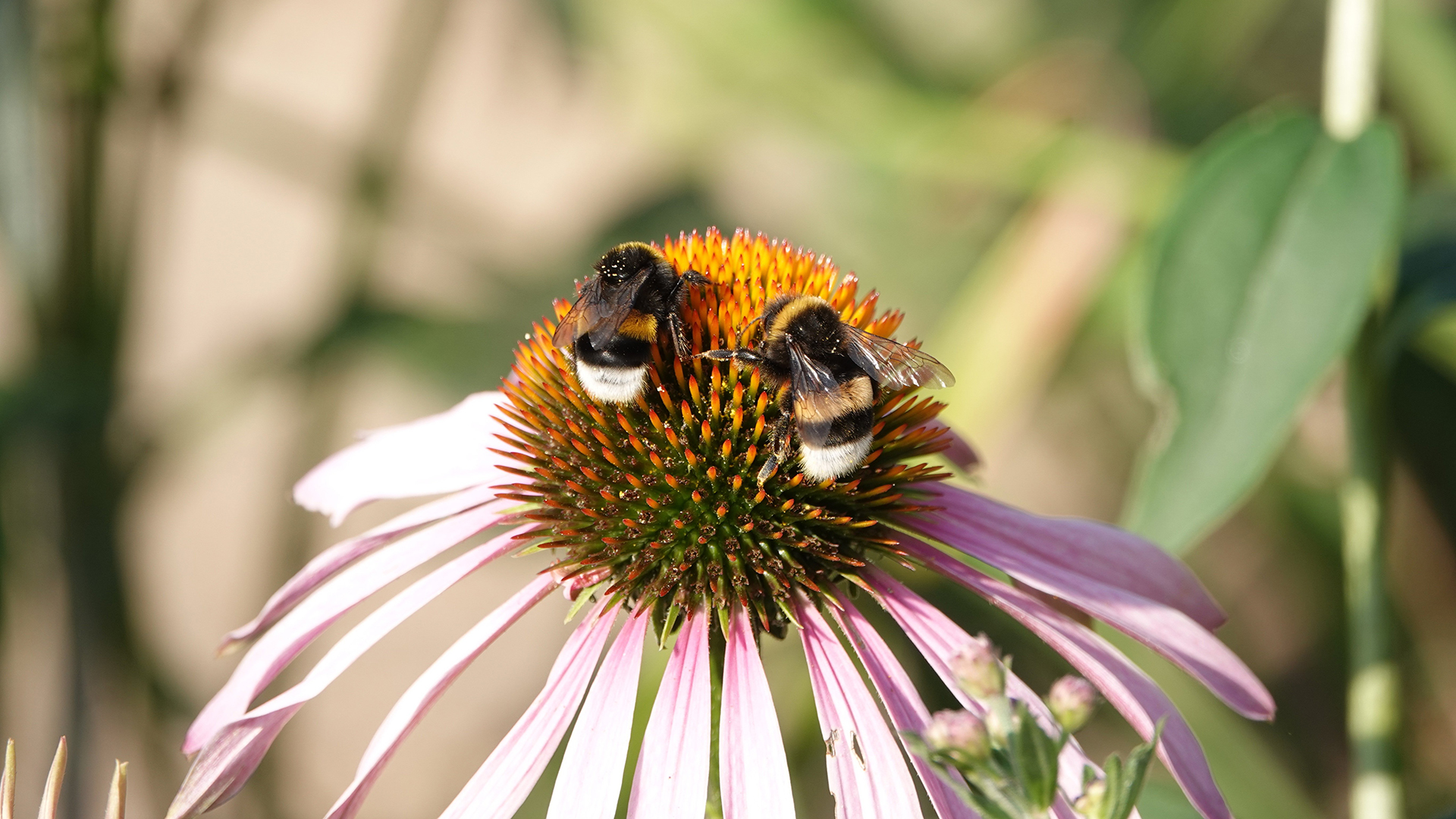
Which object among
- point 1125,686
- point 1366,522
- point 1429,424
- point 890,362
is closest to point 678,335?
point 890,362

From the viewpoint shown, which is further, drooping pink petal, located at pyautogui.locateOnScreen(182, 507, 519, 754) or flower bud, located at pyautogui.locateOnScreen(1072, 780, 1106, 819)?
drooping pink petal, located at pyautogui.locateOnScreen(182, 507, 519, 754)

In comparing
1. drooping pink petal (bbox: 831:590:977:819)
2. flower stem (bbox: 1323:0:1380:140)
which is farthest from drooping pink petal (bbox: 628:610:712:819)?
flower stem (bbox: 1323:0:1380:140)

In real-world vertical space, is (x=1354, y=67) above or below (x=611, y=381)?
above

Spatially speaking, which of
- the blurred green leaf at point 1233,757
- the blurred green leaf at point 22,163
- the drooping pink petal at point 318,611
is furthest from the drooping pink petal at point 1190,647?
the blurred green leaf at point 22,163

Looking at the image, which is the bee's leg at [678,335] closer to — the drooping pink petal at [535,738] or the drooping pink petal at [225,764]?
the drooping pink petal at [535,738]

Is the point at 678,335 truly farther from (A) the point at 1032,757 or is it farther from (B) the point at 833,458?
(A) the point at 1032,757

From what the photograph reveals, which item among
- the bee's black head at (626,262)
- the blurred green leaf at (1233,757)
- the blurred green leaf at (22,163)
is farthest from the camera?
the blurred green leaf at (22,163)

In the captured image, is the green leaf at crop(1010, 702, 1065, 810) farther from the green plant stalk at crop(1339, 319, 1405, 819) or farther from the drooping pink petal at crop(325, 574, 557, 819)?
the green plant stalk at crop(1339, 319, 1405, 819)
